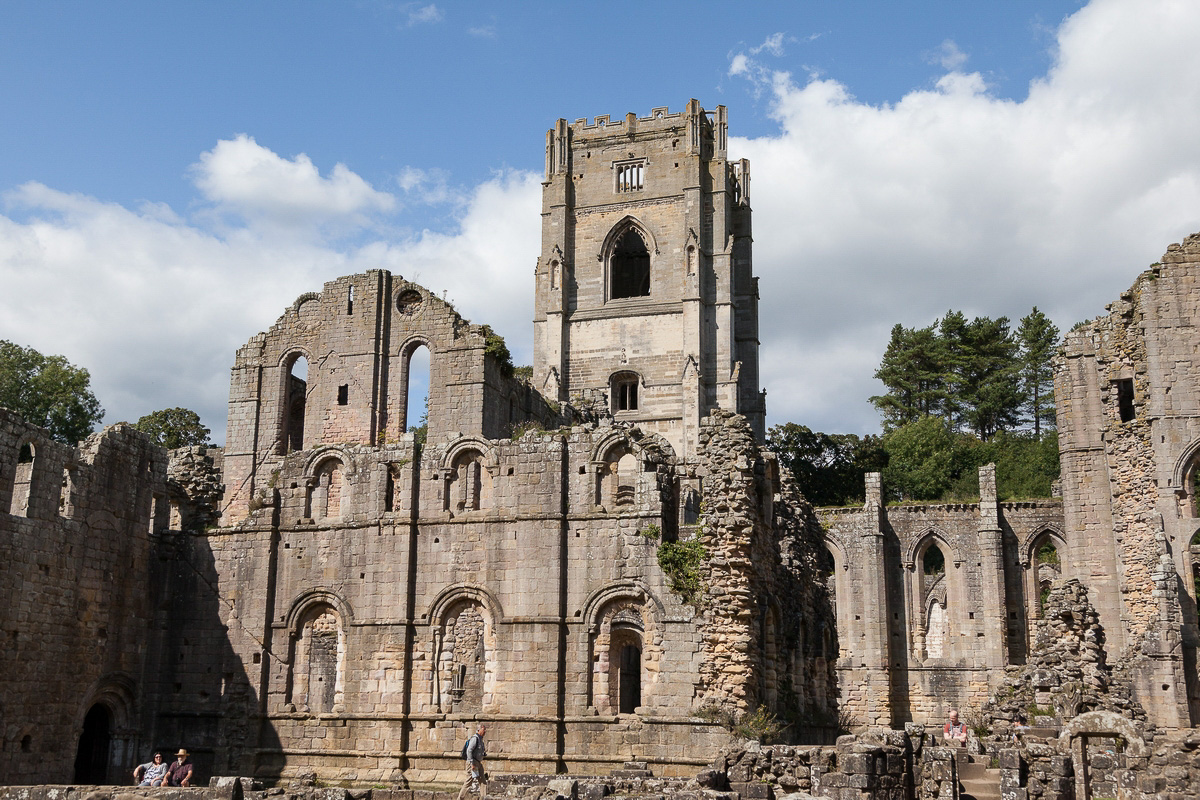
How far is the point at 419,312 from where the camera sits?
29641 millimetres

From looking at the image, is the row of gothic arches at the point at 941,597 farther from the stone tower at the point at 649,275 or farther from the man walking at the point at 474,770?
the man walking at the point at 474,770

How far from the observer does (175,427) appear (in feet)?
138

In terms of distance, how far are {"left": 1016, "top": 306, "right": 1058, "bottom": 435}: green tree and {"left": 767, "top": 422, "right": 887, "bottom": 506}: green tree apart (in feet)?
31.3

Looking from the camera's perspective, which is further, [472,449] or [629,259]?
[629,259]

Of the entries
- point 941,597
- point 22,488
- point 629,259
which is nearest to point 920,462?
point 941,597

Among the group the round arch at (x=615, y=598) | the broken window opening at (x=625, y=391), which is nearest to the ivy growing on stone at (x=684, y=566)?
the round arch at (x=615, y=598)

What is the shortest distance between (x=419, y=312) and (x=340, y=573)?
9226mm

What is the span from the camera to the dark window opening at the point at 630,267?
50.4 m

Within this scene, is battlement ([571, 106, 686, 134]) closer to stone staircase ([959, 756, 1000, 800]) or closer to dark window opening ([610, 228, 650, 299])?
dark window opening ([610, 228, 650, 299])

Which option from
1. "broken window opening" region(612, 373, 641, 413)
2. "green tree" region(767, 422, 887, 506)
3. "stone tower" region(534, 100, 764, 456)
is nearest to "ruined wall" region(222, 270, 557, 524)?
"stone tower" region(534, 100, 764, 456)

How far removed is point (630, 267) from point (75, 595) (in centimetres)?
3364

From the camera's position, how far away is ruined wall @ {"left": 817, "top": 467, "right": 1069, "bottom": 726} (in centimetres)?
3700

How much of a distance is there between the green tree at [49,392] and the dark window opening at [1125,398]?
31634mm

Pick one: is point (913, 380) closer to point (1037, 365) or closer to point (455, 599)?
point (1037, 365)
